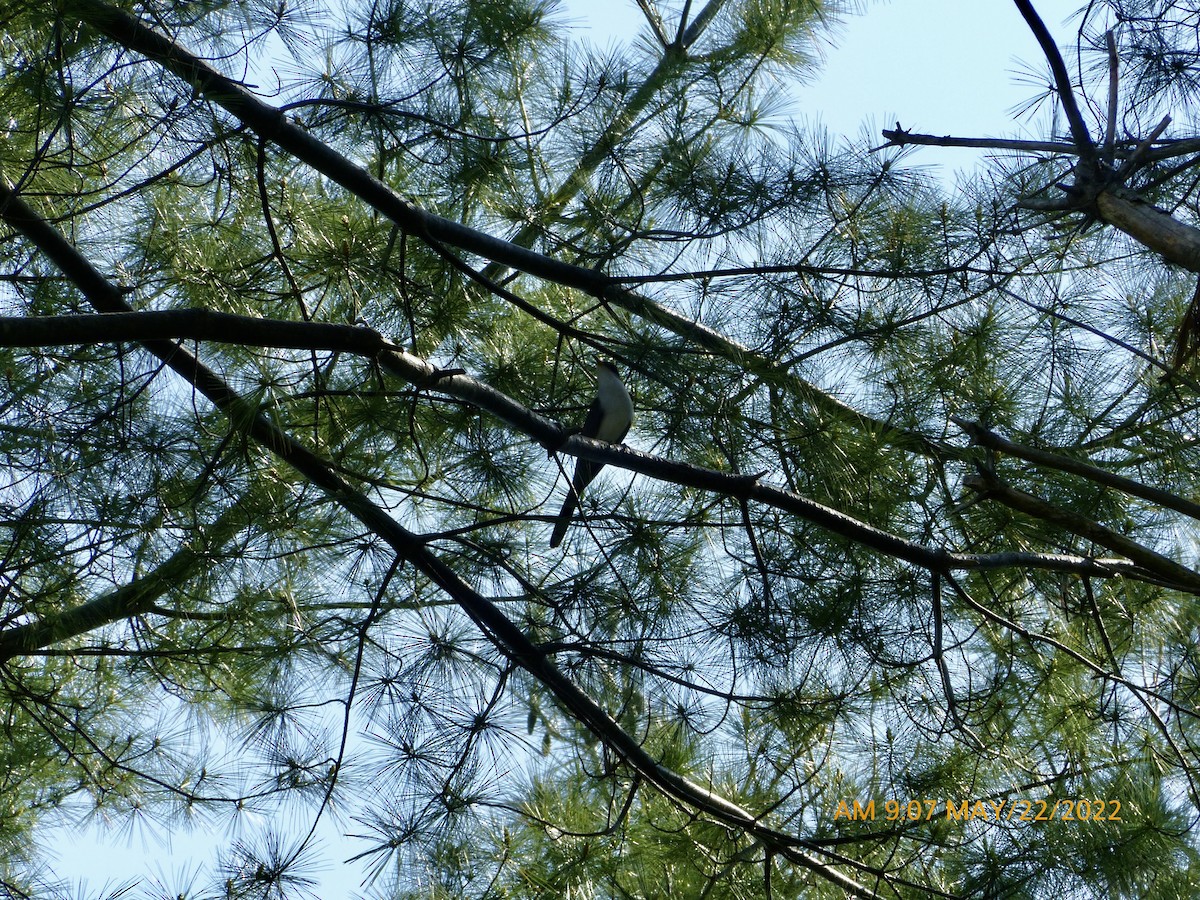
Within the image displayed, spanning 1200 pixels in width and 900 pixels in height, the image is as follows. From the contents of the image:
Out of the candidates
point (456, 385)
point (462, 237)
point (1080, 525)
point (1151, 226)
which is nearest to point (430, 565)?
point (456, 385)

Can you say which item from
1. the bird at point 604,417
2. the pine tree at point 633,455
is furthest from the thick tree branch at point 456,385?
the bird at point 604,417

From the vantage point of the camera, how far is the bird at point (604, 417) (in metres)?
2.82

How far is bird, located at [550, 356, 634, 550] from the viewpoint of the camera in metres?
2.82

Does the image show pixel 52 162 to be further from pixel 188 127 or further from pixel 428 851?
pixel 428 851

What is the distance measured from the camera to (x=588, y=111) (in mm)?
2758

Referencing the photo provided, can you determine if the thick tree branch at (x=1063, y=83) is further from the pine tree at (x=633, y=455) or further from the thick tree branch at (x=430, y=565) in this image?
the thick tree branch at (x=430, y=565)

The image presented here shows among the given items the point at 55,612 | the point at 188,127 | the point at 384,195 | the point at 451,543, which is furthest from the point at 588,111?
the point at 55,612

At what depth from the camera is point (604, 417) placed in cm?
294

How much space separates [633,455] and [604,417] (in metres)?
1.03

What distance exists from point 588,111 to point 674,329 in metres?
0.75
